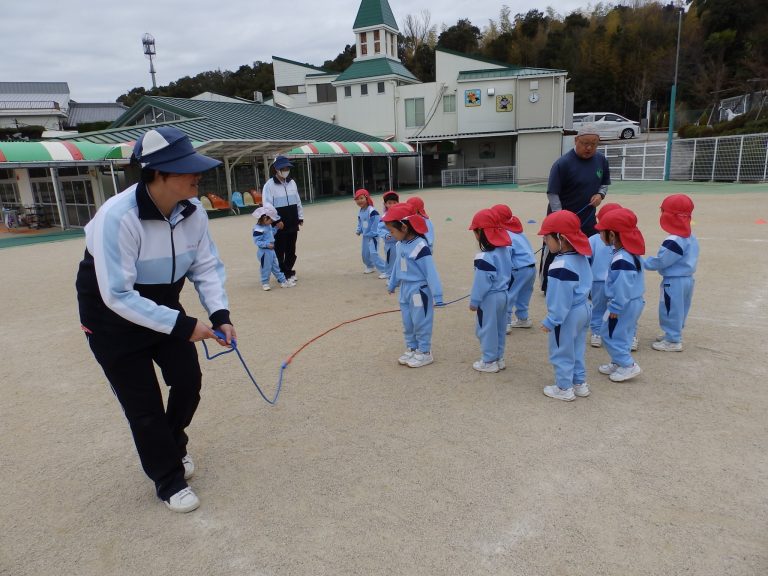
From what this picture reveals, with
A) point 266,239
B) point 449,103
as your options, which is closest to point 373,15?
point 449,103

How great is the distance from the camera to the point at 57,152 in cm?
1435

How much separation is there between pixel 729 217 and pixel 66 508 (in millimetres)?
13824

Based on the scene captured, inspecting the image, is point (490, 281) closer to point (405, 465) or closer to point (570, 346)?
point (570, 346)

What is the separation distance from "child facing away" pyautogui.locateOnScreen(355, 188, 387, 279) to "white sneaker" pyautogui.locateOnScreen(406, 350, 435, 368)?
3.52 metres

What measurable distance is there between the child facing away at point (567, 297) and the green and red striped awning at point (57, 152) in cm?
1292

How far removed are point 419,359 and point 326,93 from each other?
114ft

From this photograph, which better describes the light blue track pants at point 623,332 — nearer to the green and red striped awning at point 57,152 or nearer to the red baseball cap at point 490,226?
the red baseball cap at point 490,226

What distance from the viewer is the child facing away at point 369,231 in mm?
8031

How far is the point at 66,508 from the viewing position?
2.76m

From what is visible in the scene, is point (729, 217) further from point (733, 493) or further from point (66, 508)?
point (66, 508)

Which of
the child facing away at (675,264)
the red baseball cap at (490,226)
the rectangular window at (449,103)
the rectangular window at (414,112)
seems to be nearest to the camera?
the red baseball cap at (490,226)

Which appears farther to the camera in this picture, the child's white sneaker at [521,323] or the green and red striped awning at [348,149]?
the green and red striped awning at [348,149]

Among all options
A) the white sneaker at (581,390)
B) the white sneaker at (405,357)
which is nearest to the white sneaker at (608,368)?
the white sneaker at (581,390)

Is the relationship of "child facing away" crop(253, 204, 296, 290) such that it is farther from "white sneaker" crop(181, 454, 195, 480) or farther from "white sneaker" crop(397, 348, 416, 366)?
"white sneaker" crop(181, 454, 195, 480)
